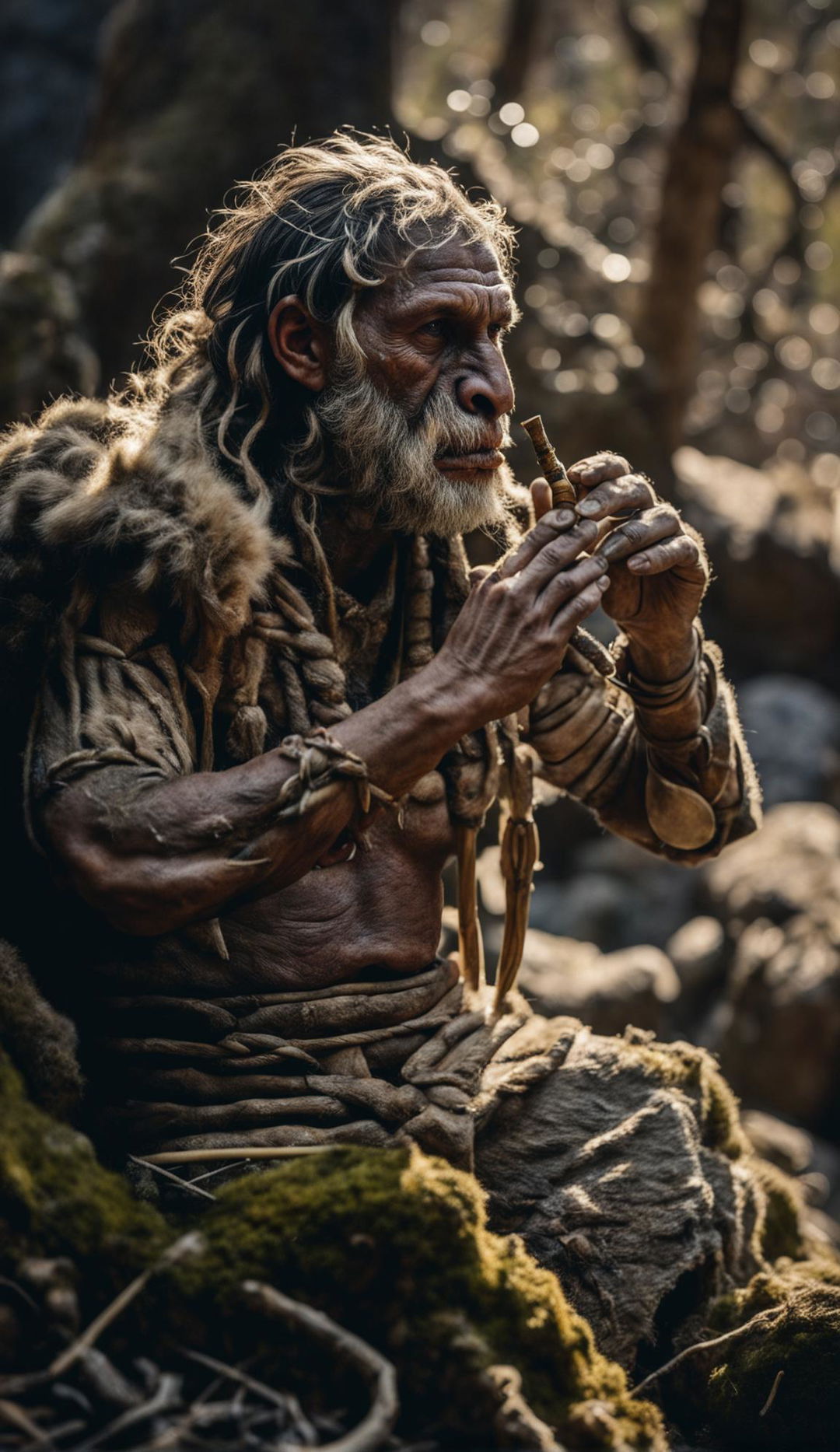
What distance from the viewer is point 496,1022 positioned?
3.48 metres

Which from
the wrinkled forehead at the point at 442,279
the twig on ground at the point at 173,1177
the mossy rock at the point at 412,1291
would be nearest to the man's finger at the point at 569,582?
the wrinkled forehead at the point at 442,279

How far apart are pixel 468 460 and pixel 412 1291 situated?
1.84 metres

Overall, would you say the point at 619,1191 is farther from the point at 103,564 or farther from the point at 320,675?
the point at 103,564

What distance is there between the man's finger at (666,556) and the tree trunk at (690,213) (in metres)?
7.27

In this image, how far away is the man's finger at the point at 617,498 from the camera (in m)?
3.03

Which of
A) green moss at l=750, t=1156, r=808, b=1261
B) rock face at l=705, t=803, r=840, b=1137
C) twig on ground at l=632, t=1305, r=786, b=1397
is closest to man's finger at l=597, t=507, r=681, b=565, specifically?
twig on ground at l=632, t=1305, r=786, b=1397

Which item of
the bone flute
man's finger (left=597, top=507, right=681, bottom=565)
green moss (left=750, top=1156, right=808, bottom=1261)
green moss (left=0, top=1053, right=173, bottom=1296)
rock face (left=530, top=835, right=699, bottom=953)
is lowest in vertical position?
rock face (left=530, top=835, right=699, bottom=953)

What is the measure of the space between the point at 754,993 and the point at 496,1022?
5027 millimetres

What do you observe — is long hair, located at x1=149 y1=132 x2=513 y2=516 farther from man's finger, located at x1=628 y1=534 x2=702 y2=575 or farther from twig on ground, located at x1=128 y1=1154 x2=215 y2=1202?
twig on ground, located at x1=128 y1=1154 x2=215 y2=1202

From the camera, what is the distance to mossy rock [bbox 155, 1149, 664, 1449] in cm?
225

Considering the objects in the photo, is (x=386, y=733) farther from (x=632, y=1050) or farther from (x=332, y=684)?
(x=632, y=1050)

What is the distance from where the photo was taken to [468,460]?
10.9ft

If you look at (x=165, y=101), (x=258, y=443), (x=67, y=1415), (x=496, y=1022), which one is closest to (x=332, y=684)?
(x=258, y=443)

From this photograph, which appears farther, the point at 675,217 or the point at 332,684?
the point at 675,217
